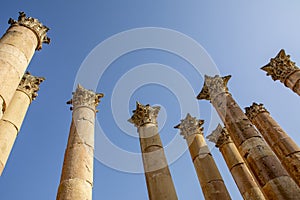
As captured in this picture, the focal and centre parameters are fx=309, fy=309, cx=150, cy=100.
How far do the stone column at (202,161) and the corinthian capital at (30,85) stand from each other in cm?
1086

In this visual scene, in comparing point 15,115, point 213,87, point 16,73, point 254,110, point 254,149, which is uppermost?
point 213,87

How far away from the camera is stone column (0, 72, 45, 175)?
40.8 feet

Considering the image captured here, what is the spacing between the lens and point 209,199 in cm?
1738

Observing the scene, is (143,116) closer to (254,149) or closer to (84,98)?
(84,98)

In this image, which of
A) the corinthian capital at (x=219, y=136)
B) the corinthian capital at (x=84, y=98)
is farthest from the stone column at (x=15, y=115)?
the corinthian capital at (x=219, y=136)

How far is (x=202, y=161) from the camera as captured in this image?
20016 millimetres

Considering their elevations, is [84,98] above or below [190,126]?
below

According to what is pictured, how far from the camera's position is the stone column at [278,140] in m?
16.2

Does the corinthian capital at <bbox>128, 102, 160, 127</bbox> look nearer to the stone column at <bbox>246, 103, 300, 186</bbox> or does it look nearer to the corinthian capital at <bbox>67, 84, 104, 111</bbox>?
the corinthian capital at <bbox>67, 84, 104, 111</bbox>

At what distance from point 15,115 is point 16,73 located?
422 cm

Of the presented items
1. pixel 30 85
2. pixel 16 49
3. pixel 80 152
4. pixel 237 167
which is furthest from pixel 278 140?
pixel 16 49

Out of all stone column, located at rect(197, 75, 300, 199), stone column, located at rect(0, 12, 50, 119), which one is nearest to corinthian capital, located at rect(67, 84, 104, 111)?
stone column, located at rect(0, 12, 50, 119)

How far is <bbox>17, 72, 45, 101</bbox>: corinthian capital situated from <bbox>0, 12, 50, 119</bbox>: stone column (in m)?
2.55

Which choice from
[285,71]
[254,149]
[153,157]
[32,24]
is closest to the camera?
[32,24]
